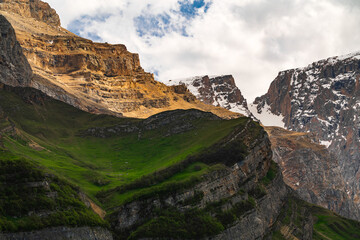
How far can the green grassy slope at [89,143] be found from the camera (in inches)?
3794

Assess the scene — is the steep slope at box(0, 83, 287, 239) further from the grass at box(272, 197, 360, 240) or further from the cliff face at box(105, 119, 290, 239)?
the grass at box(272, 197, 360, 240)

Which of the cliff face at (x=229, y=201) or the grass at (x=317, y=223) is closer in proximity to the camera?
the cliff face at (x=229, y=201)

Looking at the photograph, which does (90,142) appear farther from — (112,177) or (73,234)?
(73,234)

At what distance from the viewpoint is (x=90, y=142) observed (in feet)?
469

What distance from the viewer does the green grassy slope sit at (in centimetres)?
9638

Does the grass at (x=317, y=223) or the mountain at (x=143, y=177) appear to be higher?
the mountain at (x=143, y=177)

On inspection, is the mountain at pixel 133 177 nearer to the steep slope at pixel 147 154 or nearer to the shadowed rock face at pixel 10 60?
the steep slope at pixel 147 154

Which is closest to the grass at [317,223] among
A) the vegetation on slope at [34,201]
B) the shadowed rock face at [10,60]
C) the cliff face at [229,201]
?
the cliff face at [229,201]

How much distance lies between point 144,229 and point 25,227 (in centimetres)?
2431

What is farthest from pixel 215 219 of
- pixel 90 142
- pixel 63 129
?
pixel 63 129

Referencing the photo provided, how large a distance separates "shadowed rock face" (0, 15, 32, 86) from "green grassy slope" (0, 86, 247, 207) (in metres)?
13.1

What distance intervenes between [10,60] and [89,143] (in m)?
56.1

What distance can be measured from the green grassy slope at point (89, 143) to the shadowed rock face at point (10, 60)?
1309cm

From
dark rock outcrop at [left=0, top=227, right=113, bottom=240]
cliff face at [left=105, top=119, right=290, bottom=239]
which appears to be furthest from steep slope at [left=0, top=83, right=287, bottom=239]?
dark rock outcrop at [left=0, top=227, right=113, bottom=240]
